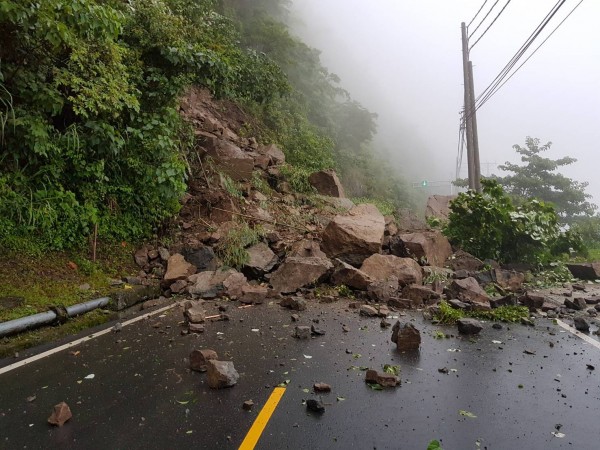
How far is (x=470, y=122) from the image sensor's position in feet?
62.2

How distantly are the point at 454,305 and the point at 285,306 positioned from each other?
2.88 m

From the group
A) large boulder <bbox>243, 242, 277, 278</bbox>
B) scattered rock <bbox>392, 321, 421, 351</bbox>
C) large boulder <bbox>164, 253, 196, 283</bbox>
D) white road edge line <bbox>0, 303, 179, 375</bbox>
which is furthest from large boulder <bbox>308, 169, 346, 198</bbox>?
scattered rock <bbox>392, 321, 421, 351</bbox>

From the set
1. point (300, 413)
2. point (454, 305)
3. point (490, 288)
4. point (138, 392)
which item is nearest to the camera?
point (300, 413)

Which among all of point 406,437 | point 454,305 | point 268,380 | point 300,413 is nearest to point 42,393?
point 268,380

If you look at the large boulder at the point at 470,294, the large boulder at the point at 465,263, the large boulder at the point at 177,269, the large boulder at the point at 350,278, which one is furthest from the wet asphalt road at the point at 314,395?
the large boulder at the point at 465,263

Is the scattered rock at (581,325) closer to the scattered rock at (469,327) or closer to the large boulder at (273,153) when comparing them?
the scattered rock at (469,327)

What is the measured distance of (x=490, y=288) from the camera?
9133mm

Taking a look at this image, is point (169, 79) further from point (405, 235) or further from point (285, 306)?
point (405, 235)

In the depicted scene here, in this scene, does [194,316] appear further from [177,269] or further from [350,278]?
[350,278]

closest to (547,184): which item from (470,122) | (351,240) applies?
(470,122)

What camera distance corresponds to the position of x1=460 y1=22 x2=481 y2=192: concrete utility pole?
18.3 meters

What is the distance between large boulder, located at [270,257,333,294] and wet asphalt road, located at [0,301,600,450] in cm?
282

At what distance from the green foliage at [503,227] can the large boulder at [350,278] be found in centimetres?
437

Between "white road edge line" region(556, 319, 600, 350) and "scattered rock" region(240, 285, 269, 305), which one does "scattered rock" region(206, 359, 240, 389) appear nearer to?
"scattered rock" region(240, 285, 269, 305)
